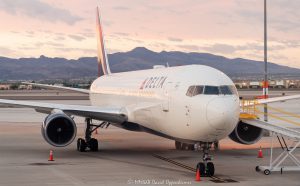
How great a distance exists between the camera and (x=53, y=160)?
23.0 meters

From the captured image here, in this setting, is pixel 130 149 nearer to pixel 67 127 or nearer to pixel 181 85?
pixel 67 127

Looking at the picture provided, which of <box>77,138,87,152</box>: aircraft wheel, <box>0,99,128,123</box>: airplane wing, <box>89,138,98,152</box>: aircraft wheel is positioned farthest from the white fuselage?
<box>77,138,87,152</box>: aircraft wheel

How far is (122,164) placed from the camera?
864 inches

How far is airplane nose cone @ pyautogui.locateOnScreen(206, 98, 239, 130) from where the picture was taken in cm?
1747

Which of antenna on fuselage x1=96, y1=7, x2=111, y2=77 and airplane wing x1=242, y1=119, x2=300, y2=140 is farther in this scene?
antenna on fuselage x1=96, y1=7, x2=111, y2=77

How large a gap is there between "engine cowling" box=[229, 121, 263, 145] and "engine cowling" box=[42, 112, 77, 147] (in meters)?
6.66

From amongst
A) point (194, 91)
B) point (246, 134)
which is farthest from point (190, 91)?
point (246, 134)

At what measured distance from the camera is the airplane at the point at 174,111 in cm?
1802

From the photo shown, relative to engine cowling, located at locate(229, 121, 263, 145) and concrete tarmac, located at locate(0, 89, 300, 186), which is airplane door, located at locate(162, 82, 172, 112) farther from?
engine cowling, located at locate(229, 121, 263, 145)

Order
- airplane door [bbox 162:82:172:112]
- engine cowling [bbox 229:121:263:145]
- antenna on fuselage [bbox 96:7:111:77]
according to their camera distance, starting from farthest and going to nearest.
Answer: antenna on fuselage [bbox 96:7:111:77]
engine cowling [bbox 229:121:263:145]
airplane door [bbox 162:82:172:112]

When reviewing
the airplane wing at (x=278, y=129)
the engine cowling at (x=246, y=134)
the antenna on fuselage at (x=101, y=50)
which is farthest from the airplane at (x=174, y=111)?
the antenna on fuselage at (x=101, y=50)

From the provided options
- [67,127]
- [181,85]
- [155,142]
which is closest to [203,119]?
[181,85]

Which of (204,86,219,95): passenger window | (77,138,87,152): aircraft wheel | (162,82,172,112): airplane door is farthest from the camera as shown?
(77,138,87,152): aircraft wheel

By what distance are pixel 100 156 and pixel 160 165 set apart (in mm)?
3980
